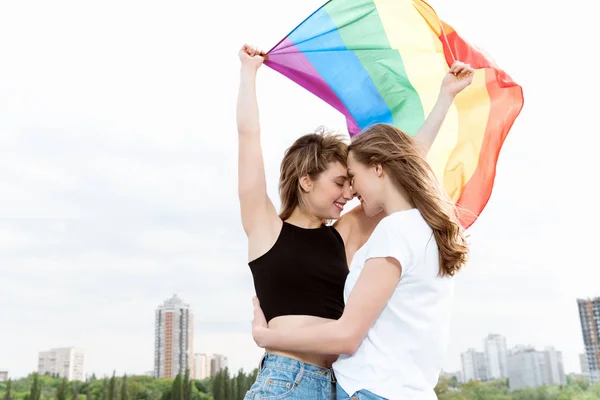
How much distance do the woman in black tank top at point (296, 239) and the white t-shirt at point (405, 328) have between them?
8.8 inches

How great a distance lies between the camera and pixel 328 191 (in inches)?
75.7

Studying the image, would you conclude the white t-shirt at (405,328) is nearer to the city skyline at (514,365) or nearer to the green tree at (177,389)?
the green tree at (177,389)

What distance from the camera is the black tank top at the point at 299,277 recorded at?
179 cm

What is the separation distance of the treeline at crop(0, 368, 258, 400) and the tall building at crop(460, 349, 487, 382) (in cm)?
1028

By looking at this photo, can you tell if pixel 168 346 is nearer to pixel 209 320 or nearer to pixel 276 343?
pixel 209 320

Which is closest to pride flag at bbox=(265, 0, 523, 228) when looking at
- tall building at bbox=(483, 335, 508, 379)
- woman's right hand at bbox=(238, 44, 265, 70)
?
woman's right hand at bbox=(238, 44, 265, 70)

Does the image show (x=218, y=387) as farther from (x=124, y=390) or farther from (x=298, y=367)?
(x=298, y=367)

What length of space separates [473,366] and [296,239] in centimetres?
2608

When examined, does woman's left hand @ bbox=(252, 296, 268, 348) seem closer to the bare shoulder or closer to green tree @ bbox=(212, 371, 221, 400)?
the bare shoulder

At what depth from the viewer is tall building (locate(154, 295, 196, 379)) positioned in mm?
22141

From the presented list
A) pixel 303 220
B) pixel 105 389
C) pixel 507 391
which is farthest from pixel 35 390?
pixel 303 220

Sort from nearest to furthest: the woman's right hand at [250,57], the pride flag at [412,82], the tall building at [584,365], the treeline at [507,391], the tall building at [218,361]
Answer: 1. the woman's right hand at [250,57]
2. the pride flag at [412,82]
3. the treeline at [507,391]
4. the tall building at [584,365]
5. the tall building at [218,361]

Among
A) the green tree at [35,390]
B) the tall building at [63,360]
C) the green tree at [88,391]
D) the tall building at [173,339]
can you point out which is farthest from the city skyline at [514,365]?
the tall building at [63,360]

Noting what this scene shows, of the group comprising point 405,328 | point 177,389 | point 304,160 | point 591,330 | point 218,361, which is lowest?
point 405,328
